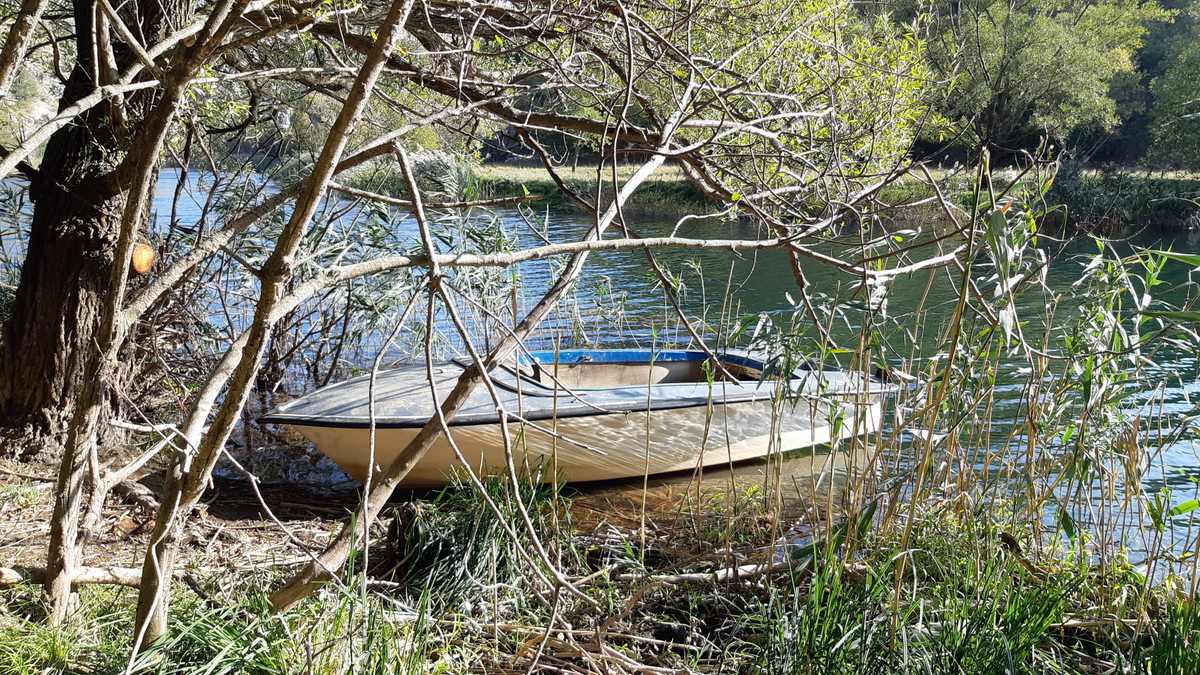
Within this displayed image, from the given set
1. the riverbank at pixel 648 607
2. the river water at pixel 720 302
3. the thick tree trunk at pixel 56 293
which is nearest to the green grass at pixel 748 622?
the riverbank at pixel 648 607

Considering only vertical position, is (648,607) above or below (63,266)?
below

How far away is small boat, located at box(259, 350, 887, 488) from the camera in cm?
616

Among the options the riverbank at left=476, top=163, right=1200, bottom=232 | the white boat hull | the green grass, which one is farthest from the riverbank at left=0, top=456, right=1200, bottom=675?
the riverbank at left=476, top=163, right=1200, bottom=232

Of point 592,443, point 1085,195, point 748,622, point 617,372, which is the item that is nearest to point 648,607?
point 748,622

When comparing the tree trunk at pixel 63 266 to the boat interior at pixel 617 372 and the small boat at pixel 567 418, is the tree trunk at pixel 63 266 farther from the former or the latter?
the boat interior at pixel 617 372

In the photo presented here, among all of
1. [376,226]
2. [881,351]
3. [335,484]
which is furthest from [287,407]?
[881,351]

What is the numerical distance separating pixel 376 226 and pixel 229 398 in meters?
4.96

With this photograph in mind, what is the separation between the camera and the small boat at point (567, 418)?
243 inches

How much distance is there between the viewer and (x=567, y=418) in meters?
6.44

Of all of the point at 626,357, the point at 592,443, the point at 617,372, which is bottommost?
the point at 592,443

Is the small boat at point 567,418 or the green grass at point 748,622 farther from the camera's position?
the small boat at point 567,418

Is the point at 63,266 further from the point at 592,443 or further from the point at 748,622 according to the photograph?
the point at 748,622

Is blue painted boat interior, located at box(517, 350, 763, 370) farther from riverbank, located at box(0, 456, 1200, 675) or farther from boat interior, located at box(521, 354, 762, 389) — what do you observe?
riverbank, located at box(0, 456, 1200, 675)

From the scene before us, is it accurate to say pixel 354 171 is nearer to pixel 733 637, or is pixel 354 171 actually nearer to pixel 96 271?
pixel 96 271
